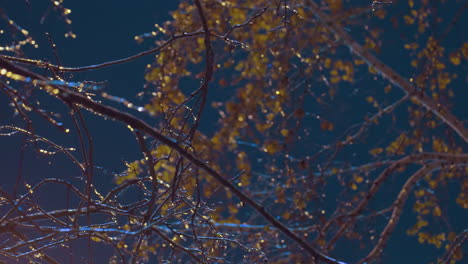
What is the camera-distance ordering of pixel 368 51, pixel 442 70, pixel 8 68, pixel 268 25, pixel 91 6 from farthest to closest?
pixel 91 6 < pixel 442 70 < pixel 268 25 < pixel 368 51 < pixel 8 68

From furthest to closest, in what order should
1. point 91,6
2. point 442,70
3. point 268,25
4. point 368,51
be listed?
point 91,6 → point 442,70 → point 268,25 → point 368,51

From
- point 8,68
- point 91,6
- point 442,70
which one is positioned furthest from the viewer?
point 91,6

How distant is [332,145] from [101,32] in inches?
107

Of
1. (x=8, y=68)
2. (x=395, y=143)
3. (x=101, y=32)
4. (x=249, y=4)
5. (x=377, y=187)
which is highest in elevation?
(x=101, y=32)

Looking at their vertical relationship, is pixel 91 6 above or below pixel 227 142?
above

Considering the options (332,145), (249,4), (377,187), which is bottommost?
(377,187)

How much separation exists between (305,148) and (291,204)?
0.42 metres

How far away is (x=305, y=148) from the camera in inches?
142

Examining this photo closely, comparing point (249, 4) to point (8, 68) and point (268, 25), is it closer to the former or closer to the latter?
point (268, 25)

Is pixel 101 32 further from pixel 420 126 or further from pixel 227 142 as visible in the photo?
pixel 420 126

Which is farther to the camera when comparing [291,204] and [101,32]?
[101,32]

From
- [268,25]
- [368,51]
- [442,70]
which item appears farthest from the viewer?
[442,70]

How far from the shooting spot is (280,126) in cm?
337

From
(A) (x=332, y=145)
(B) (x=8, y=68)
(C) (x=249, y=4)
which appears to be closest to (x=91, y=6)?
(C) (x=249, y=4)
